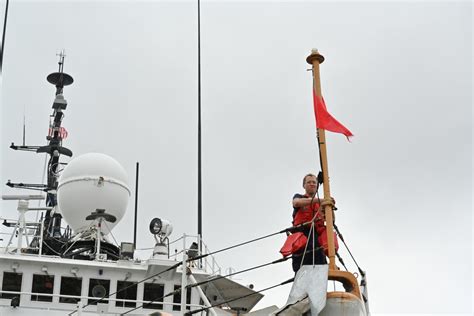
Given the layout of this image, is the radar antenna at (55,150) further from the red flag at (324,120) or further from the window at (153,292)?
the red flag at (324,120)

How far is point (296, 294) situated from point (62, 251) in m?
12.4

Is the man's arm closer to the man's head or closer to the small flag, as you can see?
the man's head

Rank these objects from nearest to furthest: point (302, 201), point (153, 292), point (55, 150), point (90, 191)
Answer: point (302, 201) < point (153, 292) < point (90, 191) < point (55, 150)

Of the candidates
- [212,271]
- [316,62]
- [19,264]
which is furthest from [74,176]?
[316,62]

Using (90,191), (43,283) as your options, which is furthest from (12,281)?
(90,191)

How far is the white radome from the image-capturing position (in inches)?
→ 718

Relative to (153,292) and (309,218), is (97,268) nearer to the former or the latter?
(153,292)

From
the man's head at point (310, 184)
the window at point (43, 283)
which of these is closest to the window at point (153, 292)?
the window at point (43, 283)

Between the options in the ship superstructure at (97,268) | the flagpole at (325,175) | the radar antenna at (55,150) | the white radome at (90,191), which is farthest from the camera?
the radar antenna at (55,150)

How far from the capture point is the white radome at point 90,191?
18234 millimetres

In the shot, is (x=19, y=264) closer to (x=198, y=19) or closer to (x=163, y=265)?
(x=163, y=265)

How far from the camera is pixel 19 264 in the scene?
617 inches

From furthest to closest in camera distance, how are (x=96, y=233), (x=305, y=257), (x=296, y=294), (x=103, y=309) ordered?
(x=96, y=233) → (x=103, y=309) → (x=305, y=257) → (x=296, y=294)

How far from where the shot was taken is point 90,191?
18250 millimetres
